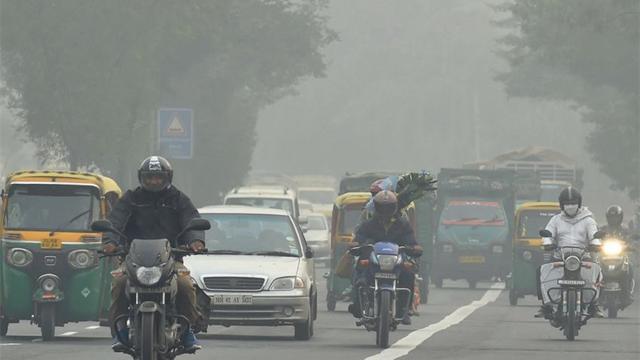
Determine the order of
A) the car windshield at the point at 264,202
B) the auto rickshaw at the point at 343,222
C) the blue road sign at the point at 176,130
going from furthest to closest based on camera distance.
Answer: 1. the blue road sign at the point at 176,130
2. the car windshield at the point at 264,202
3. the auto rickshaw at the point at 343,222

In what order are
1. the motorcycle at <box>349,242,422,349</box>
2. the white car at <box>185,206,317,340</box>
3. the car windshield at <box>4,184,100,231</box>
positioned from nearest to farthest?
the motorcycle at <box>349,242,422,349</box> < the white car at <box>185,206,317,340</box> < the car windshield at <box>4,184,100,231</box>

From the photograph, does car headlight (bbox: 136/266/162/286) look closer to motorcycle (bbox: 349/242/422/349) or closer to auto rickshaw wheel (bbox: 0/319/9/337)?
motorcycle (bbox: 349/242/422/349)

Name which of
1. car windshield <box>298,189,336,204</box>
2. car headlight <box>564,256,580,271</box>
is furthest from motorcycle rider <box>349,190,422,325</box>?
car windshield <box>298,189,336,204</box>

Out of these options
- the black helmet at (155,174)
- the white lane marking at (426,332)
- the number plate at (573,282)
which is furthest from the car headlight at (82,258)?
the black helmet at (155,174)

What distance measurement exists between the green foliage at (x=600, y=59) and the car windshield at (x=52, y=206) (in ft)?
105

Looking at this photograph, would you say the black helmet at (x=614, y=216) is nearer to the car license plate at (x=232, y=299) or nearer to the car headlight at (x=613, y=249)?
the car headlight at (x=613, y=249)

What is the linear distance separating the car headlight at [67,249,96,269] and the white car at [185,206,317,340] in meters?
1.08

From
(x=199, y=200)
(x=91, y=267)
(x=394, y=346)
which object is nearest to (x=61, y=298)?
(x=91, y=267)

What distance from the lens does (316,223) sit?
64.8 metres

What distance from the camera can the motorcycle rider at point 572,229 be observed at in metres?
25.8

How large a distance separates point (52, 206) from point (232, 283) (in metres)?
2.48

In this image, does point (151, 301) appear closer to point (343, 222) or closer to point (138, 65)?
point (343, 222)

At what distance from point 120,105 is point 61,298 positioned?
98.5ft

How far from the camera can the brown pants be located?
15.6 metres
